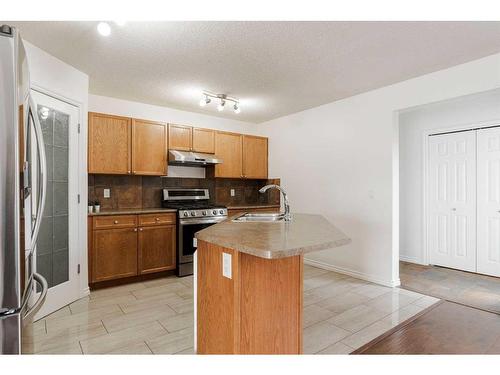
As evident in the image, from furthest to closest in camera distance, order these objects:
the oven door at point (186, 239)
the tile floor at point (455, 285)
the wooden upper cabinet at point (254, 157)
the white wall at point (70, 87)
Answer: the wooden upper cabinet at point (254, 157), the oven door at point (186, 239), the tile floor at point (455, 285), the white wall at point (70, 87)

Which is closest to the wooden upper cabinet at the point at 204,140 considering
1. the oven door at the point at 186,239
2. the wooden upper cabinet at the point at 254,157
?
the wooden upper cabinet at the point at 254,157

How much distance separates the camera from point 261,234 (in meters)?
1.74

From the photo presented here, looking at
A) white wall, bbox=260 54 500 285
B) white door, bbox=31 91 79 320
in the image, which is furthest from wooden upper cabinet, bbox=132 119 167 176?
white wall, bbox=260 54 500 285

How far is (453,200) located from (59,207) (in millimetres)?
4985

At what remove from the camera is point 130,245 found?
3572 millimetres

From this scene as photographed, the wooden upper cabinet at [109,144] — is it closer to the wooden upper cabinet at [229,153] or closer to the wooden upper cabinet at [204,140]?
the wooden upper cabinet at [204,140]

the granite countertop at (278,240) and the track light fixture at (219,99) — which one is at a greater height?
the track light fixture at (219,99)

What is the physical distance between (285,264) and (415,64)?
8.15 feet

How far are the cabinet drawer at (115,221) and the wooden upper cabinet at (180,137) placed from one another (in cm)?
119

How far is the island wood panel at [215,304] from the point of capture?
5.09ft

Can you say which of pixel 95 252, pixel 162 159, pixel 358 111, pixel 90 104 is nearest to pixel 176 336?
pixel 95 252

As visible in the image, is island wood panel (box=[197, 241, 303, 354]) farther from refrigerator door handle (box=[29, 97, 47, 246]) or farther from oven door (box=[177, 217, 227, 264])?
oven door (box=[177, 217, 227, 264])

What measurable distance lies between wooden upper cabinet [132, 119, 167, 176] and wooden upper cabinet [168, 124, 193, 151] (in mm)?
89
